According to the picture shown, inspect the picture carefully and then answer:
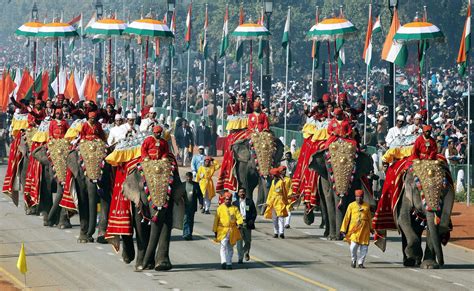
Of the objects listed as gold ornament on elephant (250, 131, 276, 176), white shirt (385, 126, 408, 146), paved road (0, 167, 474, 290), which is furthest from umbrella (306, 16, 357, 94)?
paved road (0, 167, 474, 290)

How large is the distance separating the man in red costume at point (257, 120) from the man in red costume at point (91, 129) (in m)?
5.81

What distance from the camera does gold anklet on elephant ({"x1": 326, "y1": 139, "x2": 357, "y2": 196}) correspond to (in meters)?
35.8

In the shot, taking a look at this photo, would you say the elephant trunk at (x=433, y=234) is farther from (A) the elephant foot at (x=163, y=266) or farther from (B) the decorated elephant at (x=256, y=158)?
(B) the decorated elephant at (x=256, y=158)

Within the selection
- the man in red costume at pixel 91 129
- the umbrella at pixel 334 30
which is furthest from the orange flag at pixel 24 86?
the man in red costume at pixel 91 129

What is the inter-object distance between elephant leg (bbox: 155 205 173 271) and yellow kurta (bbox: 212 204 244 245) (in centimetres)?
106

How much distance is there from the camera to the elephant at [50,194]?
3862 cm

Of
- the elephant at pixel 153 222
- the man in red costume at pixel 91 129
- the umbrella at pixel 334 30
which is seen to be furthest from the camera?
the umbrella at pixel 334 30

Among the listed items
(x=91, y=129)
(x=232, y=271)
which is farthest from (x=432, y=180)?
(x=91, y=129)

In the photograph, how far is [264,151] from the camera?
4038 centimetres

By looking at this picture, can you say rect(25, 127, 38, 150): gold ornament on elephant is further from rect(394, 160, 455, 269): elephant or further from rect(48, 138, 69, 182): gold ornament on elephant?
rect(394, 160, 455, 269): elephant

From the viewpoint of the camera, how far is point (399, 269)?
1280 inches

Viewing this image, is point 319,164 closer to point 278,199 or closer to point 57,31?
point 278,199

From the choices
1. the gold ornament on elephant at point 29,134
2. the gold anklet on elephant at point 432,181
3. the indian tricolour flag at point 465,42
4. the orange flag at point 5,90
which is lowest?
the gold anklet on elephant at point 432,181

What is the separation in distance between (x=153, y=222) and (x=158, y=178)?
78 cm
